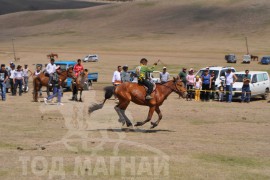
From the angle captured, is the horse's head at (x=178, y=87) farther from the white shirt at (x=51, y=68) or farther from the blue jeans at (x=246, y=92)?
the blue jeans at (x=246, y=92)

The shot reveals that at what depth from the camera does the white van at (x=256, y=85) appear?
32188mm

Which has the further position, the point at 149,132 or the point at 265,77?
the point at 265,77

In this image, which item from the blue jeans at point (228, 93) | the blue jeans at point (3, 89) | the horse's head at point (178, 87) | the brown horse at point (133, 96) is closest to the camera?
the brown horse at point (133, 96)

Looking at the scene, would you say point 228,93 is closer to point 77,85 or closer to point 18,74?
point 77,85

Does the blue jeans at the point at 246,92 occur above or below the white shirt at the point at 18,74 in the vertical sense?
below

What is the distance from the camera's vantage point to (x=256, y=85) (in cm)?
3278

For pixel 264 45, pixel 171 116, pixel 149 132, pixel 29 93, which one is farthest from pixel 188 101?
pixel 264 45

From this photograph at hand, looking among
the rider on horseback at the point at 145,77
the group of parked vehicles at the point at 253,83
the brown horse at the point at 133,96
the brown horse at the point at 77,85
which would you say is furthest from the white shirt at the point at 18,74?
the rider on horseback at the point at 145,77

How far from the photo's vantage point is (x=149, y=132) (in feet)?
60.2

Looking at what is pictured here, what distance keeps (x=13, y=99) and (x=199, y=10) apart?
126678mm

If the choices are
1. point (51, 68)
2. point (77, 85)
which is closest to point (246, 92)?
point (77, 85)

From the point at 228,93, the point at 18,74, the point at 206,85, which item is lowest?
the point at 228,93

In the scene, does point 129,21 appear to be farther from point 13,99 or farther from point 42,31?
point 13,99

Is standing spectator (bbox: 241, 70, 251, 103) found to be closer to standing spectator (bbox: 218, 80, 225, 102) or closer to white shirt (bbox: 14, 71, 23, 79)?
standing spectator (bbox: 218, 80, 225, 102)
